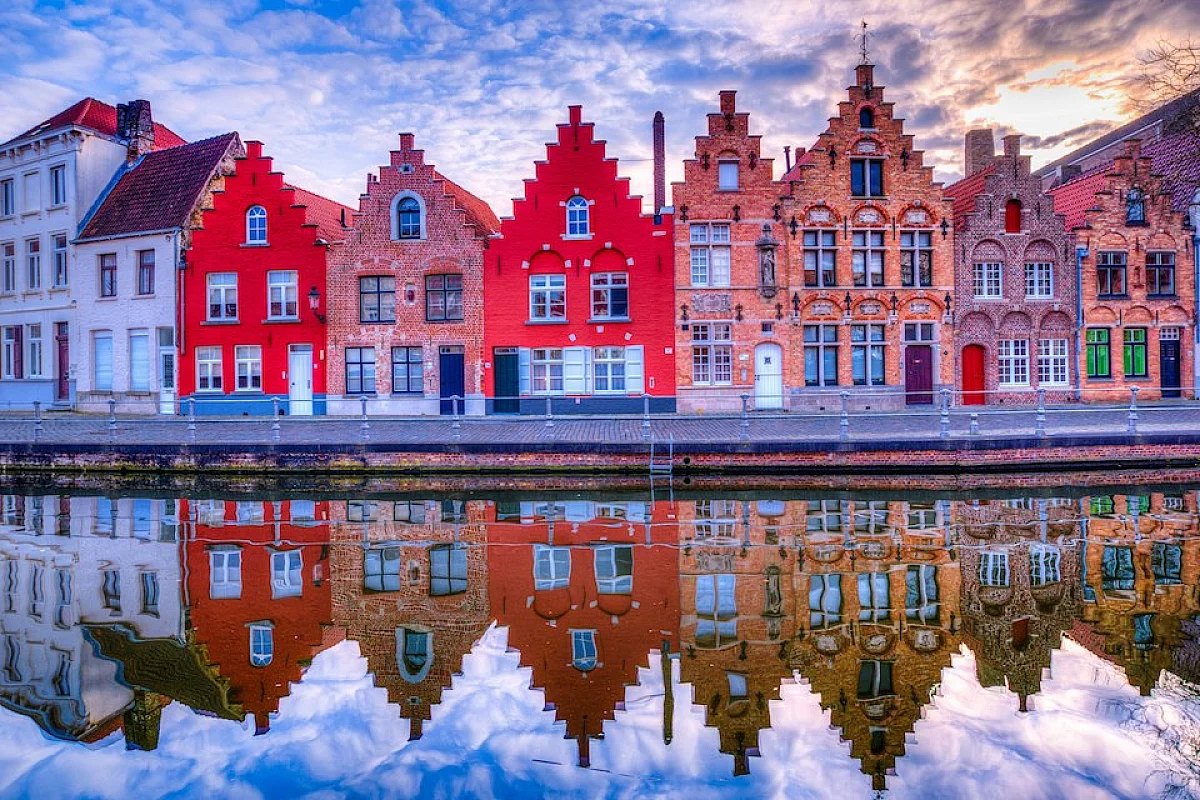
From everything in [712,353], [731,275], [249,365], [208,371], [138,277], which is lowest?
[208,371]

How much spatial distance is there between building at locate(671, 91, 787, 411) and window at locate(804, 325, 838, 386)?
440mm

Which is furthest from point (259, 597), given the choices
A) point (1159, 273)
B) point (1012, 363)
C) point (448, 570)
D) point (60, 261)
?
point (1159, 273)

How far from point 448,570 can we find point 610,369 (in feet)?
56.9

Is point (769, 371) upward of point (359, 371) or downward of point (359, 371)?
downward

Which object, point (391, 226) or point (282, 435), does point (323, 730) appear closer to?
point (282, 435)

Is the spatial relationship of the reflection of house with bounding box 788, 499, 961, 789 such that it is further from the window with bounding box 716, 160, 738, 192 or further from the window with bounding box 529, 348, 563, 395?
the window with bounding box 716, 160, 738, 192

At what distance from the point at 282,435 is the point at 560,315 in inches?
390

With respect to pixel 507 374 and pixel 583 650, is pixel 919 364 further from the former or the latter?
pixel 583 650

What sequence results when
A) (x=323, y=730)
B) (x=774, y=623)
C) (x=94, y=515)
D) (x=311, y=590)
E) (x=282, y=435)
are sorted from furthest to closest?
(x=282, y=435) → (x=94, y=515) → (x=311, y=590) → (x=774, y=623) → (x=323, y=730)

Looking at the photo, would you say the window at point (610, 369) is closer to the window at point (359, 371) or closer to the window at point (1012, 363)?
the window at point (359, 371)

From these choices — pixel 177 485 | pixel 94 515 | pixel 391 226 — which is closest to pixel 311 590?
pixel 94 515

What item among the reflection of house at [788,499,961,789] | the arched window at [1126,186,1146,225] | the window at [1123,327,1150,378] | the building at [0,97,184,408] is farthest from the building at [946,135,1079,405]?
the building at [0,97,184,408]

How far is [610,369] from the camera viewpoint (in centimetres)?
2584

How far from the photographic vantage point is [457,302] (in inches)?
1021
